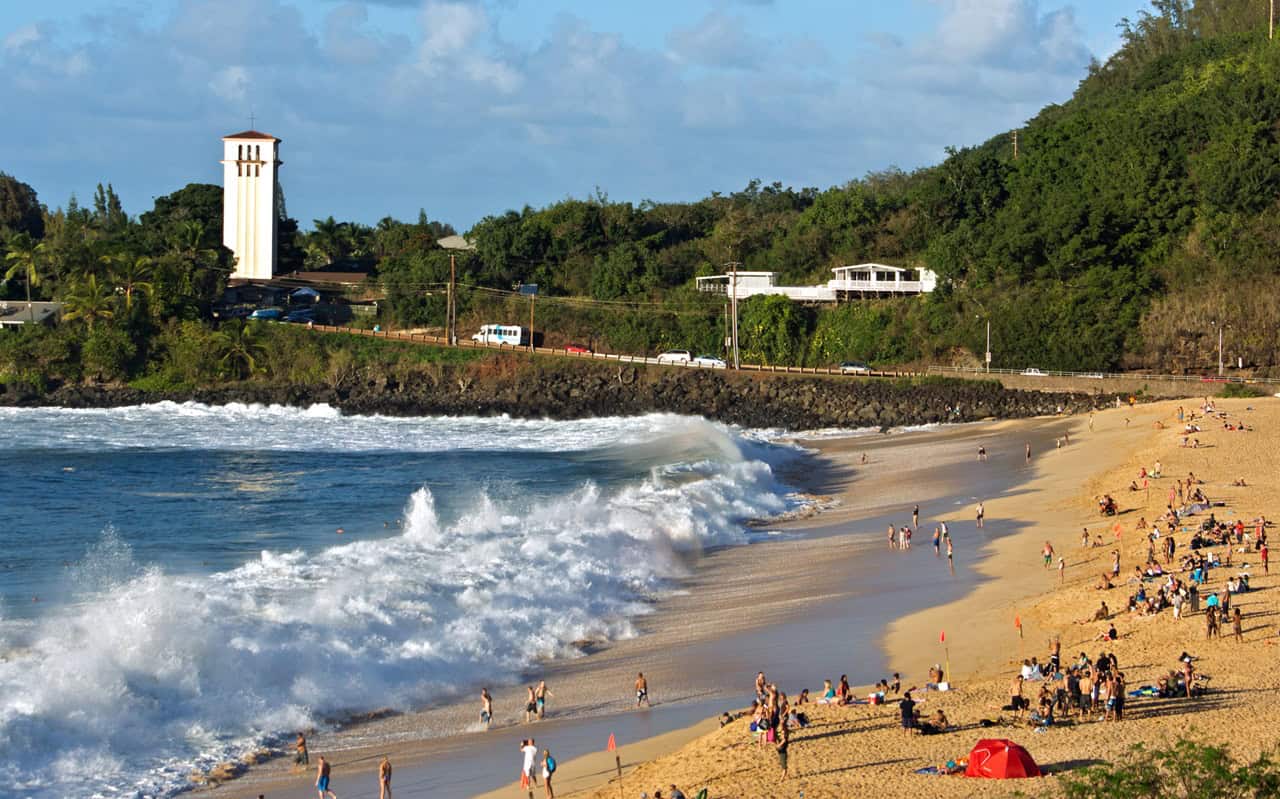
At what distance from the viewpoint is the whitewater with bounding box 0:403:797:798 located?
19.4m

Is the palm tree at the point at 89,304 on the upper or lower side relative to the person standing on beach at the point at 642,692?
upper

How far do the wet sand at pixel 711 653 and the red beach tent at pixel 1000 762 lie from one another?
431cm

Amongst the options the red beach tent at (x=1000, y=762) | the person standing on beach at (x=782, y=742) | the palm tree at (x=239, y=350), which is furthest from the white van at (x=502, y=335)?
the red beach tent at (x=1000, y=762)

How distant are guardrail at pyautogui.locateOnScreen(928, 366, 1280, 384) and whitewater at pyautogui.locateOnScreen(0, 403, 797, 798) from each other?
1729cm

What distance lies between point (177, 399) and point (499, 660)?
54.2 m

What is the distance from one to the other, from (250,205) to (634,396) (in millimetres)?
31767

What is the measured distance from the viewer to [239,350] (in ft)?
248

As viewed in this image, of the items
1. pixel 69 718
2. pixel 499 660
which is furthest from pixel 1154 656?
pixel 69 718

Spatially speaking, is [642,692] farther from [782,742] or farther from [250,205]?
[250,205]

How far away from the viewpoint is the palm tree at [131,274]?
7706cm

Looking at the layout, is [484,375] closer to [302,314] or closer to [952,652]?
[302,314]

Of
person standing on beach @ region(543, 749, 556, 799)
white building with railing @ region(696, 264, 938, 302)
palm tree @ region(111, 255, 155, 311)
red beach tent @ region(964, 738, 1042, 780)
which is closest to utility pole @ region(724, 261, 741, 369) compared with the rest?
white building with railing @ region(696, 264, 938, 302)

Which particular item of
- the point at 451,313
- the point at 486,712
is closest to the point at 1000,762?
the point at 486,712

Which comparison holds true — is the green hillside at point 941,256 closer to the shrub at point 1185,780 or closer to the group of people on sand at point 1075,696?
the group of people on sand at point 1075,696
